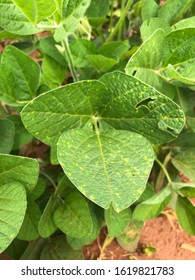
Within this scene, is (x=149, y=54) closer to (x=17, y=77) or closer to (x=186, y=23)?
(x=186, y=23)

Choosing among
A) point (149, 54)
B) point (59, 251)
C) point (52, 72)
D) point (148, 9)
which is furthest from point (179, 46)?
point (59, 251)

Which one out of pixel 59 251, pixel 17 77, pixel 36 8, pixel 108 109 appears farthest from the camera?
pixel 59 251

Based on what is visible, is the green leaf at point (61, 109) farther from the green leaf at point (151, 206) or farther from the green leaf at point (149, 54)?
the green leaf at point (151, 206)

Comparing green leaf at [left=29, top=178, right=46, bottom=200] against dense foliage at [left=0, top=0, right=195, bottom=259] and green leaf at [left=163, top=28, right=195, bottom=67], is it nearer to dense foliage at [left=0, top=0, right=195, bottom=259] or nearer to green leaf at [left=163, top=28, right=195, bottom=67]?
dense foliage at [left=0, top=0, right=195, bottom=259]

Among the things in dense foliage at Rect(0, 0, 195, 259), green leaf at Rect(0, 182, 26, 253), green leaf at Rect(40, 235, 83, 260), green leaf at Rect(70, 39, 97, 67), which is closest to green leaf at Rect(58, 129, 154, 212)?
dense foliage at Rect(0, 0, 195, 259)

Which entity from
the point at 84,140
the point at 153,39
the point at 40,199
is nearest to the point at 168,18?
the point at 153,39

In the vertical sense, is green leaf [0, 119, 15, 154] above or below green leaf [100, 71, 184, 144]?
below
